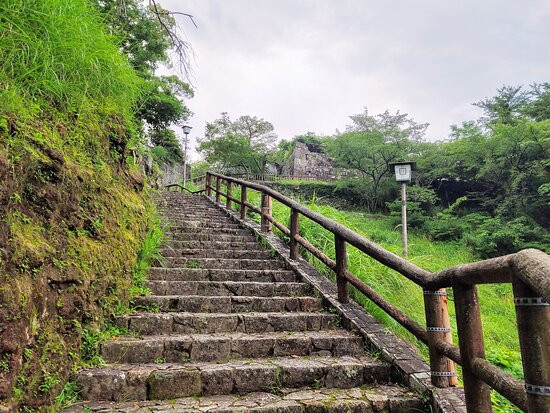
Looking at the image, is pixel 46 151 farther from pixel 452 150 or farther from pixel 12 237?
pixel 452 150

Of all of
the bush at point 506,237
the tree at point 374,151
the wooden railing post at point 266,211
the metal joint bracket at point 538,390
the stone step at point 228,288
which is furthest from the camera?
the tree at point 374,151

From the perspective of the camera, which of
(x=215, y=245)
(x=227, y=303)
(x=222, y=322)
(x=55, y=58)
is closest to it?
(x=55, y=58)

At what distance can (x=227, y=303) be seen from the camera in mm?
3076

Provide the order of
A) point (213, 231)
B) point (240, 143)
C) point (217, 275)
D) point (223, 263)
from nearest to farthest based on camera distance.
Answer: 1. point (217, 275)
2. point (223, 263)
3. point (213, 231)
4. point (240, 143)

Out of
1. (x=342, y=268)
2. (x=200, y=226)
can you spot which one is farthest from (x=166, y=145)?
(x=342, y=268)

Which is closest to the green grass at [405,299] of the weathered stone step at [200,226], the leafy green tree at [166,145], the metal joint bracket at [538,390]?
the weathered stone step at [200,226]

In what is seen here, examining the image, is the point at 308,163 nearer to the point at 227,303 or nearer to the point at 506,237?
the point at 506,237

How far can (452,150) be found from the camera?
1998cm

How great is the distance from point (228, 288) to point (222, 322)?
64 cm

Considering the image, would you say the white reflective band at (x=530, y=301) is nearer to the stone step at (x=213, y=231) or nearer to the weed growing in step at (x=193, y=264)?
the weed growing in step at (x=193, y=264)

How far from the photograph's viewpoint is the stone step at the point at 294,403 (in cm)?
183

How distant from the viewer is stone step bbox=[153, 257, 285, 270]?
12.6 ft

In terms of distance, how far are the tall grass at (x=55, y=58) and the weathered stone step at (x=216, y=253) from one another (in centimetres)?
182

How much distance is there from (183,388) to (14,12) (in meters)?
2.38
